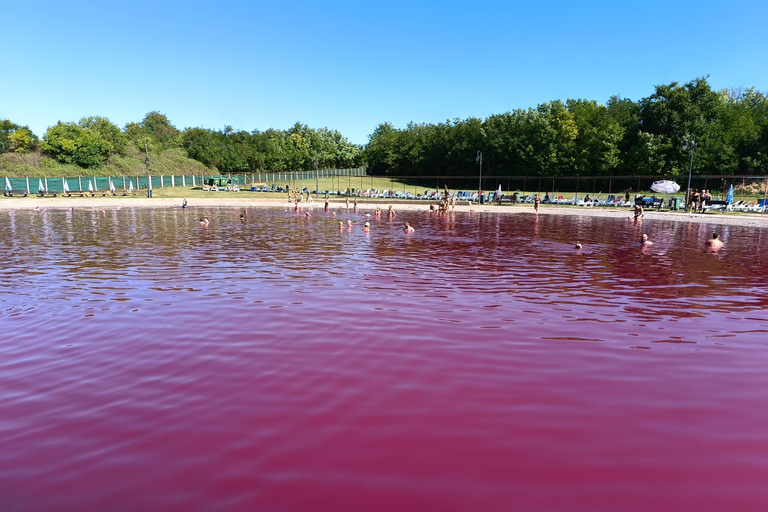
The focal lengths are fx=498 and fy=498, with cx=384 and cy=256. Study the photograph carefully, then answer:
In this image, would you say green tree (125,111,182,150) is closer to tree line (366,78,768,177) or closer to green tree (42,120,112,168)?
green tree (42,120,112,168)

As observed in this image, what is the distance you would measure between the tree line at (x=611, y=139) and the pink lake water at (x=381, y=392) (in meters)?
42.1

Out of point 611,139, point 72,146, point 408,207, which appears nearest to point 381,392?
point 408,207

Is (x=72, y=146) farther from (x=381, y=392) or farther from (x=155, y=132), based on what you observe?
(x=381, y=392)

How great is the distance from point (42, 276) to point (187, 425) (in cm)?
1016

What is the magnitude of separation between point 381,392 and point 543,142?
6660cm

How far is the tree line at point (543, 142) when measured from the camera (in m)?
54.3

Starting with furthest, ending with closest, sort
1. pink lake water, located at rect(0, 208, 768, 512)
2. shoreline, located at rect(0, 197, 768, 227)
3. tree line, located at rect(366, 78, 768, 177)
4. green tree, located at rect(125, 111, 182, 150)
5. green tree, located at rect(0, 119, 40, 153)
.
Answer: green tree, located at rect(125, 111, 182, 150) → green tree, located at rect(0, 119, 40, 153) → tree line, located at rect(366, 78, 768, 177) → shoreline, located at rect(0, 197, 768, 227) → pink lake water, located at rect(0, 208, 768, 512)

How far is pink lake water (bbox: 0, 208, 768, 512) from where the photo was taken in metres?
4.21

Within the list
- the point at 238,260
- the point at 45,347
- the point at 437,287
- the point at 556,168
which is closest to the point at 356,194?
the point at 556,168

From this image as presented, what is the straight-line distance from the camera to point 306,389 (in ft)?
19.5

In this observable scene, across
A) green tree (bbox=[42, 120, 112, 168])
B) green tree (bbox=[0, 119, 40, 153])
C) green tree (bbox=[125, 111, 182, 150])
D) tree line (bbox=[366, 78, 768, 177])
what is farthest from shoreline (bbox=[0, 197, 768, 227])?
green tree (bbox=[125, 111, 182, 150])

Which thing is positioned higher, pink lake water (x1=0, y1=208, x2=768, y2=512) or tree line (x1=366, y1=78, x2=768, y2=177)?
tree line (x1=366, y1=78, x2=768, y2=177)

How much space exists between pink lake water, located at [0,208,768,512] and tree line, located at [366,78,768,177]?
4205 cm

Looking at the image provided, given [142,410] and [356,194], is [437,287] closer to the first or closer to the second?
[142,410]
